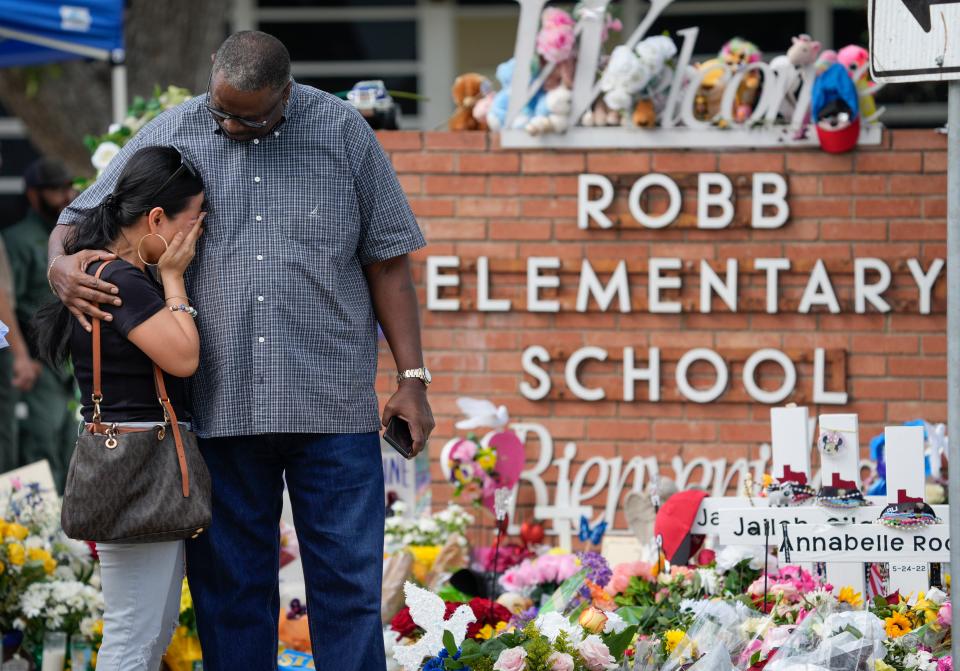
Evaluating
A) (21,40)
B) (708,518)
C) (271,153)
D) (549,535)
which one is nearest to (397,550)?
(549,535)

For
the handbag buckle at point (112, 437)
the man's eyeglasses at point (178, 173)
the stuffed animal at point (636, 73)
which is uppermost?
the stuffed animal at point (636, 73)

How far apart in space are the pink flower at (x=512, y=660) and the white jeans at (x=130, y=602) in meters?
0.75

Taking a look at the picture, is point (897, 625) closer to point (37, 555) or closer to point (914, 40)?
point (914, 40)

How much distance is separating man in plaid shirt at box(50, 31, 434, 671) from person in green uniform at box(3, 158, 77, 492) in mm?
3916

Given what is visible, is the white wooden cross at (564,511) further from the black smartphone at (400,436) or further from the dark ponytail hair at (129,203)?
the dark ponytail hair at (129,203)

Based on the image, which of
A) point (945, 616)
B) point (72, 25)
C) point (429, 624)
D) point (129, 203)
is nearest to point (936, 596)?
point (945, 616)

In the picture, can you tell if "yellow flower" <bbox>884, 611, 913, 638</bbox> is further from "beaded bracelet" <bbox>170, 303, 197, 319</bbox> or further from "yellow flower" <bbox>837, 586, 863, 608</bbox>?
"beaded bracelet" <bbox>170, 303, 197, 319</bbox>

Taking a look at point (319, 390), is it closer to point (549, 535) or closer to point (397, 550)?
point (397, 550)

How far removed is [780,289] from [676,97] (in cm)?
82

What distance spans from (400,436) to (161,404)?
21.9 inches

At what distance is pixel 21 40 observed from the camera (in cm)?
613

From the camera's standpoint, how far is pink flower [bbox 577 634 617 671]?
3.07m

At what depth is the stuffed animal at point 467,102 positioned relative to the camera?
530 cm

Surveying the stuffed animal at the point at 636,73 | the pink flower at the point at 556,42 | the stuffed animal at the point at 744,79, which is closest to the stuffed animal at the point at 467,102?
the pink flower at the point at 556,42
